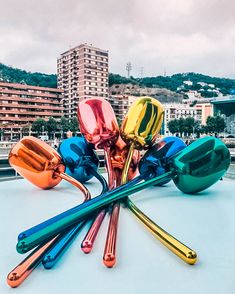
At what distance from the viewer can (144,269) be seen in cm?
123

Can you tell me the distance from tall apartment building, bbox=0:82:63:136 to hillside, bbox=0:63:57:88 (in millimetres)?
24693

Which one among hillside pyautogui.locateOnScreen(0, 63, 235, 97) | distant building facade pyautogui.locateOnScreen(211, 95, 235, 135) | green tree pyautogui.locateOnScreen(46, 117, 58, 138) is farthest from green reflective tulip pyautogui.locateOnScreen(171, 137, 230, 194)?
hillside pyautogui.locateOnScreen(0, 63, 235, 97)

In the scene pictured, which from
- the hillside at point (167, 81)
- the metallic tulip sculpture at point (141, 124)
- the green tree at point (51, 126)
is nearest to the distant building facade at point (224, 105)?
the green tree at point (51, 126)

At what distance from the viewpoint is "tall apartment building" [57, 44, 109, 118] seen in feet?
190

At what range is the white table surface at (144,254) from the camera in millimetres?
1116

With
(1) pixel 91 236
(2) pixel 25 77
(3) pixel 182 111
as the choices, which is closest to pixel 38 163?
(1) pixel 91 236

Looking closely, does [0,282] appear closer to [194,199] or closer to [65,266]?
[65,266]

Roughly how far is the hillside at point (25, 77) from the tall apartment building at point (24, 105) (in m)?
24.7

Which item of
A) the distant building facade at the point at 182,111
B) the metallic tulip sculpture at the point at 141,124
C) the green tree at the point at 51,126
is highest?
the metallic tulip sculpture at the point at 141,124

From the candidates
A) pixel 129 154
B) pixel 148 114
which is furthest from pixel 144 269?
pixel 148 114

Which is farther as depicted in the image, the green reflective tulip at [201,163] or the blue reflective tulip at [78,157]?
the blue reflective tulip at [78,157]

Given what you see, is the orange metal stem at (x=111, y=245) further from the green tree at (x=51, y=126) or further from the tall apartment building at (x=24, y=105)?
the tall apartment building at (x=24, y=105)

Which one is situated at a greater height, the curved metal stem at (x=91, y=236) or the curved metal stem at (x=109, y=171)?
the curved metal stem at (x=109, y=171)

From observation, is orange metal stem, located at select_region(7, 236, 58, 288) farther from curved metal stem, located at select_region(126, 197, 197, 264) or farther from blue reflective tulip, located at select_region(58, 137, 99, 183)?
blue reflective tulip, located at select_region(58, 137, 99, 183)
